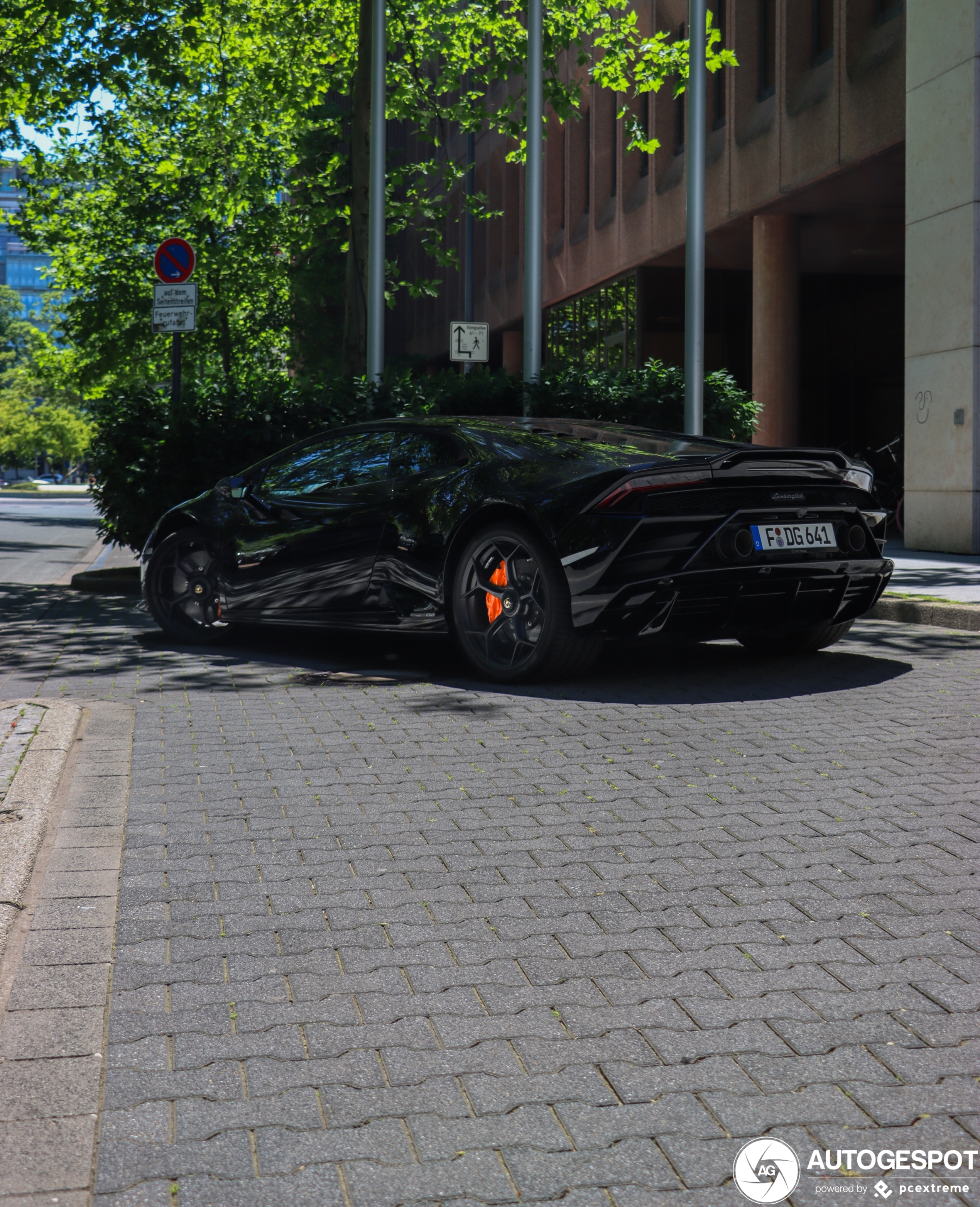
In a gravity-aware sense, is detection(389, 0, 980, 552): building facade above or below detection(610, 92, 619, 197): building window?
below

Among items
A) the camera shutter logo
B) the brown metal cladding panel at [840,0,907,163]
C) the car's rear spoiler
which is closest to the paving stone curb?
the camera shutter logo

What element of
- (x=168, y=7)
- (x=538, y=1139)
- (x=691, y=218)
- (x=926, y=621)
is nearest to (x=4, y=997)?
(x=538, y=1139)

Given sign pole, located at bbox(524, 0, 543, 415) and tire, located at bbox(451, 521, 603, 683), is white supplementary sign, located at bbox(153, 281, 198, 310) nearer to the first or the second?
sign pole, located at bbox(524, 0, 543, 415)

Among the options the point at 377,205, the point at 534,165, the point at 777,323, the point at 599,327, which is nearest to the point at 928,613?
the point at 534,165

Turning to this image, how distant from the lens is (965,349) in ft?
52.0

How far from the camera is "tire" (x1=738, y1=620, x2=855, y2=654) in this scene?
27.0 feet

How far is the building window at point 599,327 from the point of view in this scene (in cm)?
2762

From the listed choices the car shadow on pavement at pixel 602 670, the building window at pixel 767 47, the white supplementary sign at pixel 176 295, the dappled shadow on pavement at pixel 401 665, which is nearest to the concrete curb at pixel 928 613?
the dappled shadow on pavement at pixel 401 665

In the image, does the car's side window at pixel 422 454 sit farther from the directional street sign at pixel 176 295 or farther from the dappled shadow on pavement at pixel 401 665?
the directional street sign at pixel 176 295

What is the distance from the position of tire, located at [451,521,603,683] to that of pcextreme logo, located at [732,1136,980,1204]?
457cm

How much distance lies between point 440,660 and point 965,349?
9647 mm

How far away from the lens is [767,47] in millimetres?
21766

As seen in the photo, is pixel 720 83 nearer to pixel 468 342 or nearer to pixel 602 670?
pixel 468 342

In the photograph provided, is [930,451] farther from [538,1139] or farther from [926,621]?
[538,1139]
